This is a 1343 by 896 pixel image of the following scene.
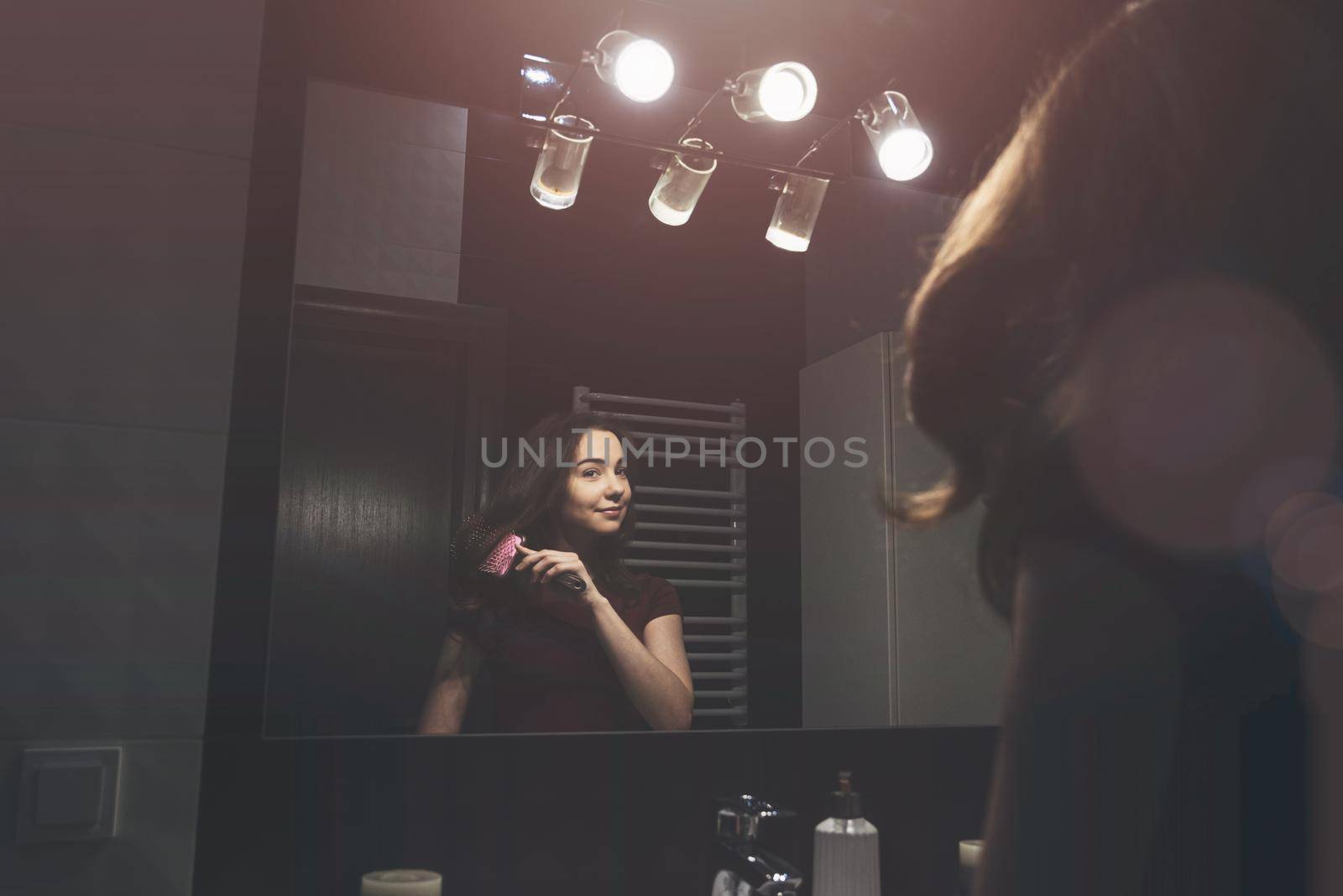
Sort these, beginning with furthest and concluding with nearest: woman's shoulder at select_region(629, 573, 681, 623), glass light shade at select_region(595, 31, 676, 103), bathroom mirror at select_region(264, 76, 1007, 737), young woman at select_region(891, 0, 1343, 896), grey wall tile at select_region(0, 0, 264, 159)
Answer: glass light shade at select_region(595, 31, 676, 103), woman's shoulder at select_region(629, 573, 681, 623), bathroom mirror at select_region(264, 76, 1007, 737), grey wall tile at select_region(0, 0, 264, 159), young woman at select_region(891, 0, 1343, 896)

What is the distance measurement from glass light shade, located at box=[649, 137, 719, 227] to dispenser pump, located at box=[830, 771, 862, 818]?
79 cm

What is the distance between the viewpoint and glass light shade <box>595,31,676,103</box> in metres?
1.41

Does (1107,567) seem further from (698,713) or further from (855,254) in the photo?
(855,254)

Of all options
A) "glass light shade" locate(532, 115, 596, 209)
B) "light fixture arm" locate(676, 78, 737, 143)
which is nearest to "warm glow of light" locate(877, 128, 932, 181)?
"light fixture arm" locate(676, 78, 737, 143)

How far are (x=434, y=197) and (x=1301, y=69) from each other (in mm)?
1008

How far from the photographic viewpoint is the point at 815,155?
59.2 inches

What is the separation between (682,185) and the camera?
1.43m

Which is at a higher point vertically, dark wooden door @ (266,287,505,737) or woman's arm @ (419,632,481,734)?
dark wooden door @ (266,287,505,737)

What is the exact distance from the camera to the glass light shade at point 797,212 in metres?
1.47

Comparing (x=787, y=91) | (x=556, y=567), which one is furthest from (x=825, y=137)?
(x=556, y=567)

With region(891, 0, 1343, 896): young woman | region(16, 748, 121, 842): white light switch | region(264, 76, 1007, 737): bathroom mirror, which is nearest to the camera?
region(891, 0, 1343, 896): young woman

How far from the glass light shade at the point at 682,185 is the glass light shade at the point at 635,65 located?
0.09 metres

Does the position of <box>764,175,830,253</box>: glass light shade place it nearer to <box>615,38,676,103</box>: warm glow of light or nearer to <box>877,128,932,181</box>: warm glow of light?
<box>877,128,932,181</box>: warm glow of light

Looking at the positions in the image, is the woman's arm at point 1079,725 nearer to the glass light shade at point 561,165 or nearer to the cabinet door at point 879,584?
the cabinet door at point 879,584
